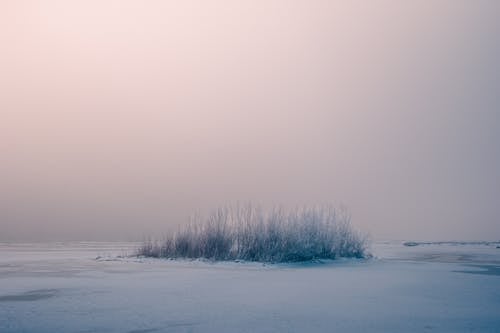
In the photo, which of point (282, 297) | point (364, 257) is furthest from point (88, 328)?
point (364, 257)

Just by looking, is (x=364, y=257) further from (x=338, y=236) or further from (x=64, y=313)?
(x=64, y=313)

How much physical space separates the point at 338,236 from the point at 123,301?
9.43m

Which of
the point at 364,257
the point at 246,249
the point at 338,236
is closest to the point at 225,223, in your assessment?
the point at 246,249

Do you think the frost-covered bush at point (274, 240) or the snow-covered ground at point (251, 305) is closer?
the snow-covered ground at point (251, 305)

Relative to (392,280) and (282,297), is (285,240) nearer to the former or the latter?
(392,280)

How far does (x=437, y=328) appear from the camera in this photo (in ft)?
10.7

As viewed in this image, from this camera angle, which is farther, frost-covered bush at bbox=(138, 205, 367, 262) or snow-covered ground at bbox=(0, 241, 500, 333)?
frost-covered bush at bbox=(138, 205, 367, 262)

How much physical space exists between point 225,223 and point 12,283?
7.14 meters

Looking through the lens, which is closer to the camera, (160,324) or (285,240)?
(160,324)

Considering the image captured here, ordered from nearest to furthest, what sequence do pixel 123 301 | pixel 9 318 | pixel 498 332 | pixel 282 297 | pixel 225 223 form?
1. pixel 498 332
2. pixel 9 318
3. pixel 123 301
4. pixel 282 297
5. pixel 225 223

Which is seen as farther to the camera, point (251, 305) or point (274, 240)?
point (274, 240)

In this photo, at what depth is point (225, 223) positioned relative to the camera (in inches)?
516

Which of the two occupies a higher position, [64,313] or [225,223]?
[225,223]

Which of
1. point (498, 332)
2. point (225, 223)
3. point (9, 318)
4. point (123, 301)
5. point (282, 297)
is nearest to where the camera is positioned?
point (498, 332)
